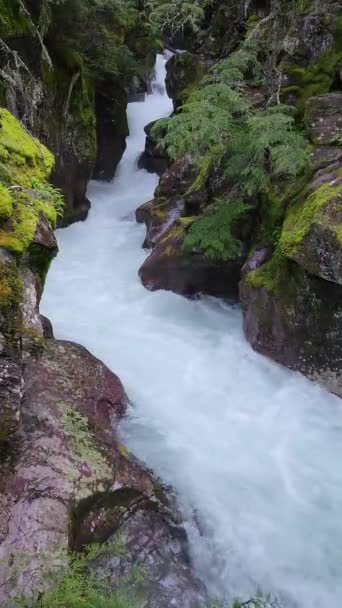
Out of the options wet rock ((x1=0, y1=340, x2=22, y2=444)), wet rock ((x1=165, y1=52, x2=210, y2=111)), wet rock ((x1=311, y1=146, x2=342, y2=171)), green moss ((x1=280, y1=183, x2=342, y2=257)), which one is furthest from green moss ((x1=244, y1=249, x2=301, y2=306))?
wet rock ((x1=165, y1=52, x2=210, y2=111))

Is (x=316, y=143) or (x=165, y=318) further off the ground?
(x=316, y=143)

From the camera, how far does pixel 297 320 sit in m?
7.07

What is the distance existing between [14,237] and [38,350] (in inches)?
39.8

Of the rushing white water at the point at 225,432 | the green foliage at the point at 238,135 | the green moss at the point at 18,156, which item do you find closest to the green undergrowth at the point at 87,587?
the rushing white water at the point at 225,432

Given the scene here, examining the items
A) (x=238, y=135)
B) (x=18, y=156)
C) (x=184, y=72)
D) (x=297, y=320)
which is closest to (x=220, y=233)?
(x=238, y=135)

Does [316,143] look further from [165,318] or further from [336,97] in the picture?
[165,318]

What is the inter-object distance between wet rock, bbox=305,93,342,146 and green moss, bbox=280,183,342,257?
1.52 metres

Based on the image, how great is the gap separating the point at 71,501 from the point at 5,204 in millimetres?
2725

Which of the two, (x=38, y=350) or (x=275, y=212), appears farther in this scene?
(x=275, y=212)

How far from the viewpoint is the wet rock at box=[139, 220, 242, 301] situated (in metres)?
9.25

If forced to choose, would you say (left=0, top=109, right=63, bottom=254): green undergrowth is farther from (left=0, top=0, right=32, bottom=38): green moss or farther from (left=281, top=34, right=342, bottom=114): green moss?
(left=281, top=34, right=342, bottom=114): green moss

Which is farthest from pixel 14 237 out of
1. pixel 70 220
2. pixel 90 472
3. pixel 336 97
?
pixel 70 220

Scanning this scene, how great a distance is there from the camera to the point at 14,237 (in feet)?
13.3

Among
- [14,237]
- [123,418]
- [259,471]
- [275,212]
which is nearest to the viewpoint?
[14,237]
